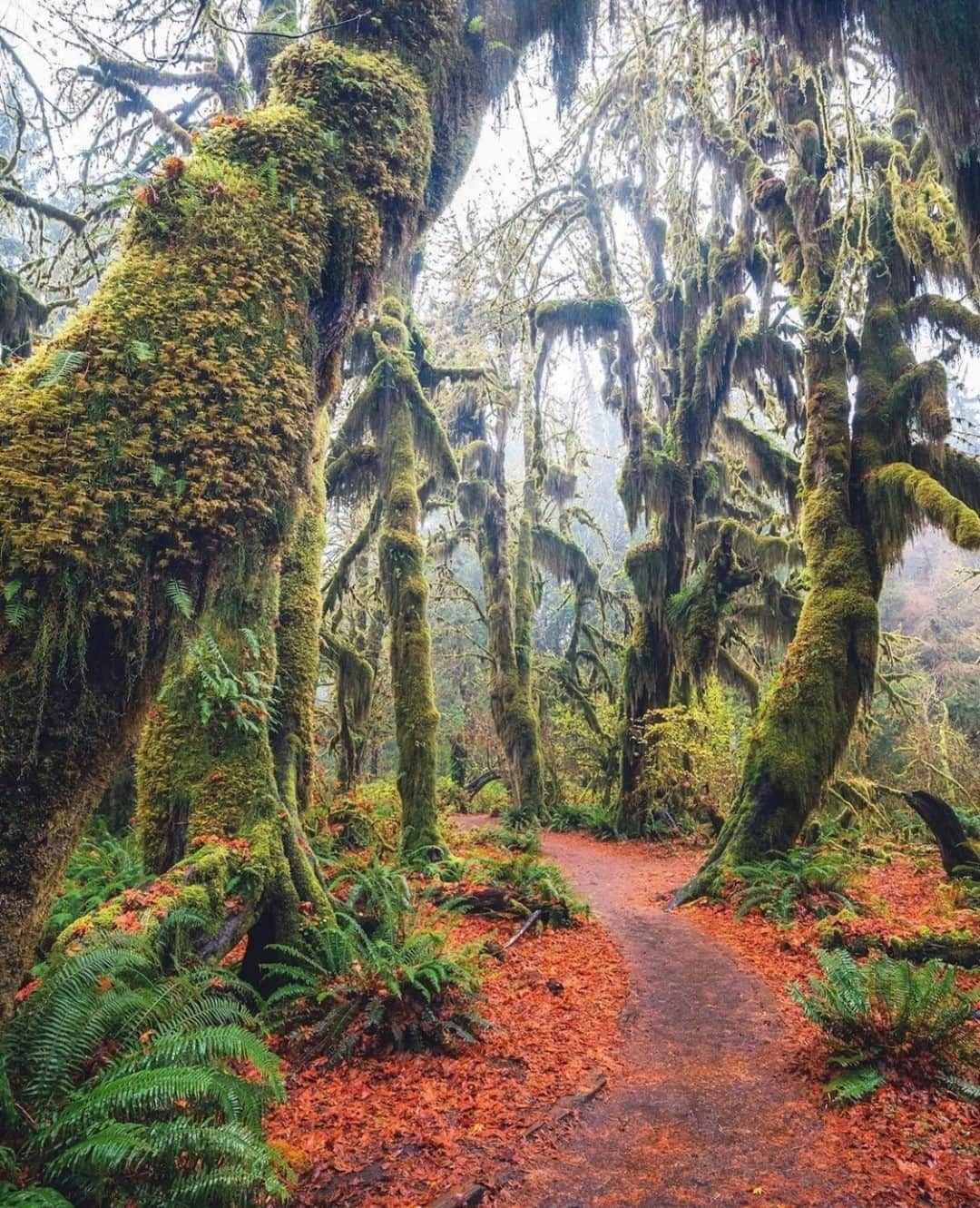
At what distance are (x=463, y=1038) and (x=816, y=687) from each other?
6.53 meters

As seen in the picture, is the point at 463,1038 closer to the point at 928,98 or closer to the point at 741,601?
the point at 928,98

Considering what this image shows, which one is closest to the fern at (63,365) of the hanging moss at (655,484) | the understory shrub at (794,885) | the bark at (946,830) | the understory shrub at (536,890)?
the understory shrub at (536,890)

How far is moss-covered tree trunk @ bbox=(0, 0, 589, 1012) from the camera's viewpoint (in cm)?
249

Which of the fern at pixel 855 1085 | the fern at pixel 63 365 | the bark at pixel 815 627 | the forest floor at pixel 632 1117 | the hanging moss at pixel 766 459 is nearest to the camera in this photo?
the fern at pixel 63 365

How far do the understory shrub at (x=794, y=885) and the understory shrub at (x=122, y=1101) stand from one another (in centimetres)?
611

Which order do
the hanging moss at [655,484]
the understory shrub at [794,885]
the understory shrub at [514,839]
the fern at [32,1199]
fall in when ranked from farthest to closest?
the hanging moss at [655,484]
the understory shrub at [514,839]
the understory shrub at [794,885]
the fern at [32,1199]

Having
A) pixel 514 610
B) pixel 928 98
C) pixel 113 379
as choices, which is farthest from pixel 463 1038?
pixel 514 610

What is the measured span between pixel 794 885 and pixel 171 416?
7.96 meters

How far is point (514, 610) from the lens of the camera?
56.6ft

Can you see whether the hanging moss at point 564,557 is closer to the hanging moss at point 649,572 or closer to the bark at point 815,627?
the hanging moss at point 649,572

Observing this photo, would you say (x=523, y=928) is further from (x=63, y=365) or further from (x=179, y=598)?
(x=63, y=365)

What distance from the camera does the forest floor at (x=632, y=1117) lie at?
136 inches

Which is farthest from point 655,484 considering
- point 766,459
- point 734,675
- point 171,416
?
point 171,416

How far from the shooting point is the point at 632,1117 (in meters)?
4.19
